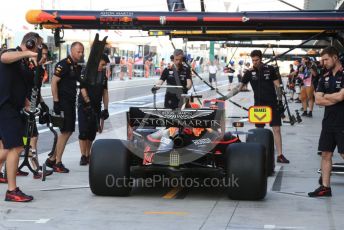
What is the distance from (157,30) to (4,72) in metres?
3.29

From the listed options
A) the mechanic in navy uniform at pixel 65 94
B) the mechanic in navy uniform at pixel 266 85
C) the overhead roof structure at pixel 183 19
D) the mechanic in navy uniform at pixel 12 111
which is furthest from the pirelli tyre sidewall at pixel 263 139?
the mechanic in navy uniform at pixel 12 111

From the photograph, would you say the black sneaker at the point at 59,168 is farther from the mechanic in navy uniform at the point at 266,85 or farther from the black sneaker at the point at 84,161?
the mechanic in navy uniform at the point at 266,85

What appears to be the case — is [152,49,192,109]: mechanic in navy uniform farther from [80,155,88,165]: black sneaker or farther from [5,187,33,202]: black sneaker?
[5,187,33,202]: black sneaker

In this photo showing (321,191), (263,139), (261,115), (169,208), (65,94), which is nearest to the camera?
(169,208)

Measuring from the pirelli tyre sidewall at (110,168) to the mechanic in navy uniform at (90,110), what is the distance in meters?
2.64

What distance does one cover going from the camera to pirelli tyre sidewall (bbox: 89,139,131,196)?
817 centimetres

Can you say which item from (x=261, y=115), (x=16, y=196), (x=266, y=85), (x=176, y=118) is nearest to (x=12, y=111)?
(x=16, y=196)

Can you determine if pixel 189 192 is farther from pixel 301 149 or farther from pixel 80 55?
pixel 301 149

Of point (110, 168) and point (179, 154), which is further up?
point (179, 154)

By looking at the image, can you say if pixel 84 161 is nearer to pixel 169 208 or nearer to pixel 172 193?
pixel 172 193

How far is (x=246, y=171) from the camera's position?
8.00 m

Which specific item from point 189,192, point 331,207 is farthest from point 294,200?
point 189,192

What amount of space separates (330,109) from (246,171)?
4.34ft

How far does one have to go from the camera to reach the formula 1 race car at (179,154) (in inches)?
317
